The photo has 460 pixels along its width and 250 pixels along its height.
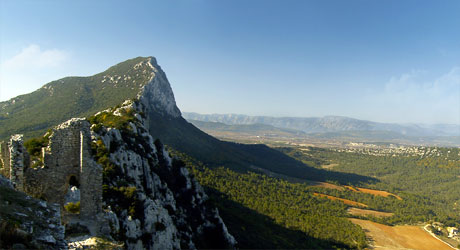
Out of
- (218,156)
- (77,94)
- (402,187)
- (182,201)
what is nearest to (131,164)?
(182,201)

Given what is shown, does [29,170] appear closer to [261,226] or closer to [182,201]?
[182,201]

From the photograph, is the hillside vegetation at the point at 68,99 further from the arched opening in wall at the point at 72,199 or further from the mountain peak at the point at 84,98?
the arched opening in wall at the point at 72,199

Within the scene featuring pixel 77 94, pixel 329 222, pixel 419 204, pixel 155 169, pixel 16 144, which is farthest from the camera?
pixel 419 204

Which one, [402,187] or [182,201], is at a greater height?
[182,201]

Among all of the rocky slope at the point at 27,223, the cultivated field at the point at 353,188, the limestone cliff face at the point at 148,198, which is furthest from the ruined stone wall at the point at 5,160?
the cultivated field at the point at 353,188

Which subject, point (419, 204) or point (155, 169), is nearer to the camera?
point (155, 169)

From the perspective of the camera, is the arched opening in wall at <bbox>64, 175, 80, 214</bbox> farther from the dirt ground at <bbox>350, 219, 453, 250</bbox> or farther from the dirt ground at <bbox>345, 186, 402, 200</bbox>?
the dirt ground at <bbox>345, 186, 402, 200</bbox>

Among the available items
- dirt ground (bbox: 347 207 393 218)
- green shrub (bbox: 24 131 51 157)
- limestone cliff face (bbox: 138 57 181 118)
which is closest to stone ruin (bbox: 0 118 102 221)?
green shrub (bbox: 24 131 51 157)
